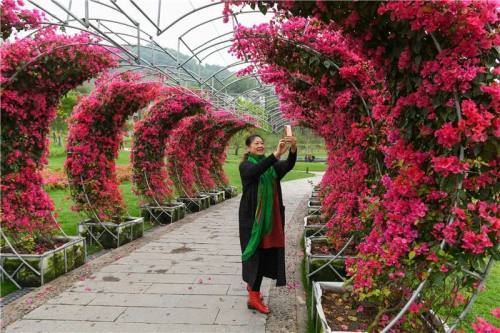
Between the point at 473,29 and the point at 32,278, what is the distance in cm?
488

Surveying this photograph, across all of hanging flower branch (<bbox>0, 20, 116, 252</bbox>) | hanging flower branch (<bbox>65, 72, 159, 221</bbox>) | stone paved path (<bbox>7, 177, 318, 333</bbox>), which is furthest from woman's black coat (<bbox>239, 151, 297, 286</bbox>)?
hanging flower branch (<bbox>65, 72, 159, 221</bbox>)

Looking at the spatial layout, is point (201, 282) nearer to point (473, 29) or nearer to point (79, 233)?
point (79, 233)

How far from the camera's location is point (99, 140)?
6.90m

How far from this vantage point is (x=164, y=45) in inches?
226

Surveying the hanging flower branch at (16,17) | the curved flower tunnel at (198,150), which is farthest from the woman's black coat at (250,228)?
the curved flower tunnel at (198,150)

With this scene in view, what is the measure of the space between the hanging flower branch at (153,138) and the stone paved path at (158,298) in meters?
2.69

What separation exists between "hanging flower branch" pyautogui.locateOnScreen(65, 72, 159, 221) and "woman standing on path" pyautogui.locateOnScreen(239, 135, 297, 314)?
3699 millimetres

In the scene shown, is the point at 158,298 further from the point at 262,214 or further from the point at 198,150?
the point at 198,150

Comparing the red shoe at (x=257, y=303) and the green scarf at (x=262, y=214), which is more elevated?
the green scarf at (x=262, y=214)

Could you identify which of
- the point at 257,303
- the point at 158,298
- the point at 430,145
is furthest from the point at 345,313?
the point at 158,298

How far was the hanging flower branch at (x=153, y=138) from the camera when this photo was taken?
29.7 ft

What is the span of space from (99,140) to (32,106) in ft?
6.58

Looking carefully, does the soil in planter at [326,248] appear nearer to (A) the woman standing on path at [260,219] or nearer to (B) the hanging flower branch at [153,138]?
(A) the woman standing on path at [260,219]

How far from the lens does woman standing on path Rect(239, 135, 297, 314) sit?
A: 371cm
